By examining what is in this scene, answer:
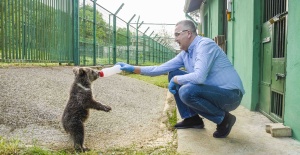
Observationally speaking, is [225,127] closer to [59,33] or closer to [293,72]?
[293,72]

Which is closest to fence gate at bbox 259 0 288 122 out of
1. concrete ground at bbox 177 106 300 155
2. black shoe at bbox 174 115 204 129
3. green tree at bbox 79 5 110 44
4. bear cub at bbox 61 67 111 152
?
concrete ground at bbox 177 106 300 155

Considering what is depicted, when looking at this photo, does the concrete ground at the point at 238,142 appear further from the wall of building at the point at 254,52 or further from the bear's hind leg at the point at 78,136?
the bear's hind leg at the point at 78,136

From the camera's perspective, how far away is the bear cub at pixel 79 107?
3205 mm

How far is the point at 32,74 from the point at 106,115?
2.26m

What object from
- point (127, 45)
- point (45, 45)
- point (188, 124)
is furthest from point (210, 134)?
point (127, 45)

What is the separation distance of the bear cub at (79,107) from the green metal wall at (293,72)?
205 centimetres

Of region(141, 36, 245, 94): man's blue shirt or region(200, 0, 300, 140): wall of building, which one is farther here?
region(141, 36, 245, 94): man's blue shirt

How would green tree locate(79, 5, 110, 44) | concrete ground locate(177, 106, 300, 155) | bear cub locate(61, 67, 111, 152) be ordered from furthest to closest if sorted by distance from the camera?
green tree locate(79, 5, 110, 44) → bear cub locate(61, 67, 111, 152) → concrete ground locate(177, 106, 300, 155)

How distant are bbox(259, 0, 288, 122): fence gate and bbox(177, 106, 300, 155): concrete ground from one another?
41 centimetres

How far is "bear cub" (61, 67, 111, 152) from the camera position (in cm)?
321

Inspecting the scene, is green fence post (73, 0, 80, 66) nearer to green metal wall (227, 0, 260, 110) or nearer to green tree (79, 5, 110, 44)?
green tree (79, 5, 110, 44)

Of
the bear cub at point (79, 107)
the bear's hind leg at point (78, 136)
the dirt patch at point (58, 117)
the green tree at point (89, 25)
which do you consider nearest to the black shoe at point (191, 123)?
the dirt patch at point (58, 117)

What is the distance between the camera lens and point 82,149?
308 centimetres

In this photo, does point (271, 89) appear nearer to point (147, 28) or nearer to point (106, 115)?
point (106, 115)
